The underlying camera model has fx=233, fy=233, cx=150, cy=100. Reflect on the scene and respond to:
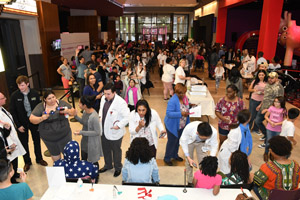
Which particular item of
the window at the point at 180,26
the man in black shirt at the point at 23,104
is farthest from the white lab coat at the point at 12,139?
the window at the point at 180,26

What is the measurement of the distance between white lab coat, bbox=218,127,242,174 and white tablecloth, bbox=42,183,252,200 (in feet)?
2.31

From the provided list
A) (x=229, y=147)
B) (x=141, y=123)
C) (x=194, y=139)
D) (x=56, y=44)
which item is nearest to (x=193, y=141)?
(x=194, y=139)

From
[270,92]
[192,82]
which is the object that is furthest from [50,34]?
[270,92]

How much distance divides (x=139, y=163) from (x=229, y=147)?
1.28 meters

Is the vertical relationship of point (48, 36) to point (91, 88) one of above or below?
above

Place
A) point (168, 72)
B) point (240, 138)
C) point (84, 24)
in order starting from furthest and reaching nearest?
1. point (84, 24)
2. point (168, 72)
3. point (240, 138)

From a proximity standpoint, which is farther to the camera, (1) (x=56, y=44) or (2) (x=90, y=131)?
(1) (x=56, y=44)

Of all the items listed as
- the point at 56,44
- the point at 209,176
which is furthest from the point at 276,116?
the point at 56,44

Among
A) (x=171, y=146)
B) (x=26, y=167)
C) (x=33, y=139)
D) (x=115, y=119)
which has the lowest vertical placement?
(x=26, y=167)

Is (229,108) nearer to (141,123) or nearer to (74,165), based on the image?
(141,123)

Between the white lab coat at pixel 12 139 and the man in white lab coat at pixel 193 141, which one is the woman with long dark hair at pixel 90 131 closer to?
the white lab coat at pixel 12 139

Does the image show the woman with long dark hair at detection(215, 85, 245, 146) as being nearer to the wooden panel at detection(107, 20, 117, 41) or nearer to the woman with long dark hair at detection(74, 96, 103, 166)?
the woman with long dark hair at detection(74, 96, 103, 166)

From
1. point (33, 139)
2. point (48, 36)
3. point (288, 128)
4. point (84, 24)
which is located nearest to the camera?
point (288, 128)

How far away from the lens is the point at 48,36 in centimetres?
938
